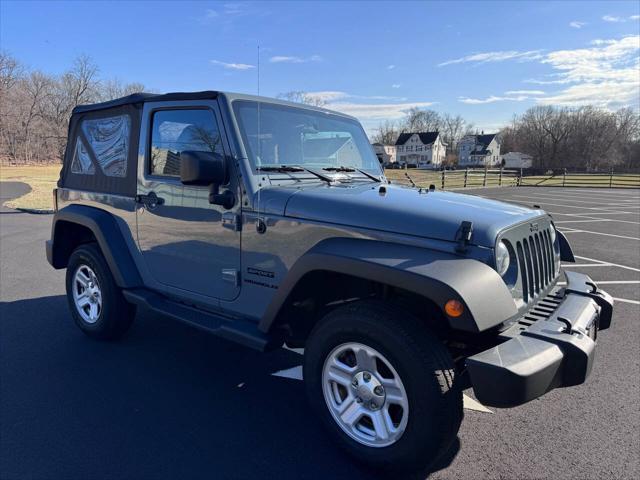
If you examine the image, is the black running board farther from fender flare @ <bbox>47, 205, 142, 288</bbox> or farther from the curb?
the curb

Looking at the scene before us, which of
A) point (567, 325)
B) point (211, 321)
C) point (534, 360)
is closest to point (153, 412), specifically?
point (211, 321)

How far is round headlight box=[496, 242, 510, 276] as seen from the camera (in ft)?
7.42

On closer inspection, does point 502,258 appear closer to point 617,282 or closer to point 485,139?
point 617,282

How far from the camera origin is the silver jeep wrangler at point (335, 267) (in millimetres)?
2133

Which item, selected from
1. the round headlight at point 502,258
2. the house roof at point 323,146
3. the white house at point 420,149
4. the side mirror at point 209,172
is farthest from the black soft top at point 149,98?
the white house at point 420,149

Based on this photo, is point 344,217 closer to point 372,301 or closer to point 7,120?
point 372,301

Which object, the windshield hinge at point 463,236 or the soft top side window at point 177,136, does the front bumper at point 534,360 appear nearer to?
the windshield hinge at point 463,236

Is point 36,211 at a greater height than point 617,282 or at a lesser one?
greater

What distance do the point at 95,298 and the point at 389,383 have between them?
307cm

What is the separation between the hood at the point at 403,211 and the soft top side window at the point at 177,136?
71 cm

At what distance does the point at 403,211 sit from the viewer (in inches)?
95.4

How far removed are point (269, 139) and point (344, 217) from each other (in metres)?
0.98

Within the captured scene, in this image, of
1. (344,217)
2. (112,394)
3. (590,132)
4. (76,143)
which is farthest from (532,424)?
(590,132)

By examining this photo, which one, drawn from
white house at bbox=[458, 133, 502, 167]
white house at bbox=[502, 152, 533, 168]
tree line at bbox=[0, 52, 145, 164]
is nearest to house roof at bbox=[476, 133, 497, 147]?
white house at bbox=[458, 133, 502, 167]
